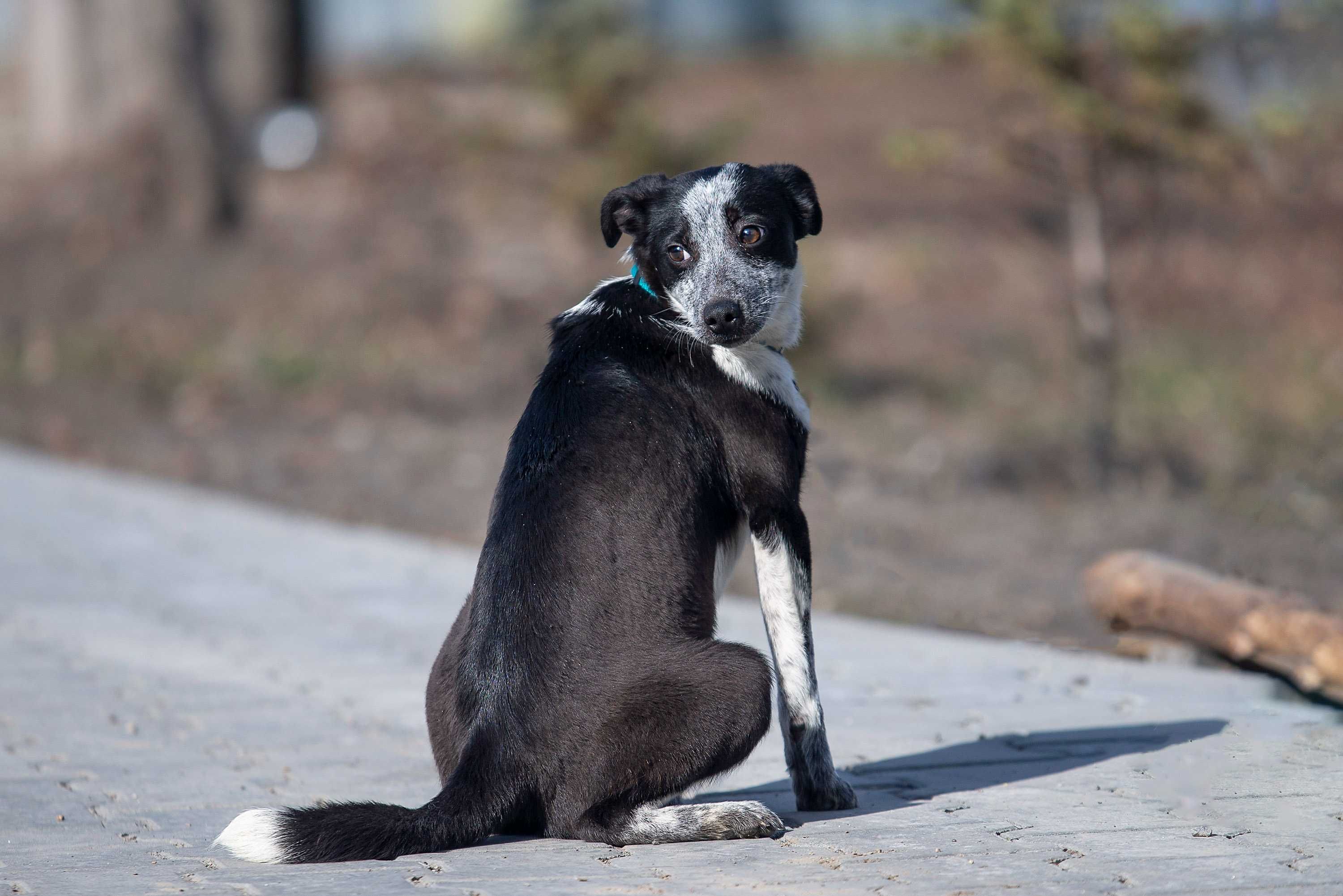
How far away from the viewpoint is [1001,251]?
1722 centimetres

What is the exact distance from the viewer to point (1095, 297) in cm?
1045

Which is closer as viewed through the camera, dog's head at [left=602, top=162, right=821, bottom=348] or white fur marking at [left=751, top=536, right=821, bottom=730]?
white fur marking at [left=751, top=536, right=821, bottom=730]

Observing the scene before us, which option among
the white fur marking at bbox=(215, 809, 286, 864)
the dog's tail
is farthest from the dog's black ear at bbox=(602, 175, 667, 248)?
the white fur marking at bbox=(215, 809, 286, 864)

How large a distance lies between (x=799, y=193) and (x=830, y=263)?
932cm

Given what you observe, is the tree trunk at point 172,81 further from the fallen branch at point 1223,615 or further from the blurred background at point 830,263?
the fallen branch at point 1223,615

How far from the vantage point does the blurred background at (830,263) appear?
9648 mm

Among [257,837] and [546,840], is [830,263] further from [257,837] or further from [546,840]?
[257,837]

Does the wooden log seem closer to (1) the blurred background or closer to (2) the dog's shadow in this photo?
(1) the blurred background

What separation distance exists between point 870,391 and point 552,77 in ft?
13.7

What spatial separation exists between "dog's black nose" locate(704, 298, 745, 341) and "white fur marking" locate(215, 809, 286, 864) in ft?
5.29

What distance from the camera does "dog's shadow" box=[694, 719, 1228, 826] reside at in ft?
13.5

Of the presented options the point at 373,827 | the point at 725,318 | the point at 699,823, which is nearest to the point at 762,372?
the point at 725,318

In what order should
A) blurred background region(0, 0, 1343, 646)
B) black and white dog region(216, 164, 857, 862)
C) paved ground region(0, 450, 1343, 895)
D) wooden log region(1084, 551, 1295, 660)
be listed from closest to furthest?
paved ground region(0, 450, 1343, 895)
black and white dog region(216, 164, 857, 862)
wooden log region(1084, 551, 1295, 660)
blurred background region(0, 0, 1343, 646)

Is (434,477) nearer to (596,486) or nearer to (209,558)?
(209,558)
